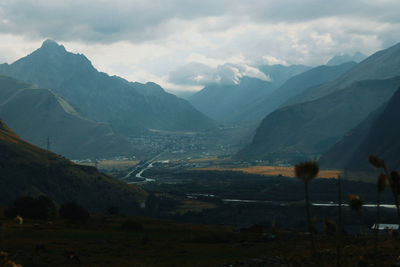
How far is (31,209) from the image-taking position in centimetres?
13812

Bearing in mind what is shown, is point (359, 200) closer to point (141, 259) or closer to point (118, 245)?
point (141, 259)

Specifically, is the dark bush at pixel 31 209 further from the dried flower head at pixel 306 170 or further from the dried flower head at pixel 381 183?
the dried flower head at pixel 306 170

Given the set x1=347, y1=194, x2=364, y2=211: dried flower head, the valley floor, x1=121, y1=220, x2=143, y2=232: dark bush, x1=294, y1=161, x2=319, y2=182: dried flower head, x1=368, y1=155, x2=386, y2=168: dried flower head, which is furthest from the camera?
x1=121, y1=220, x2=143, y2=232: dark bush

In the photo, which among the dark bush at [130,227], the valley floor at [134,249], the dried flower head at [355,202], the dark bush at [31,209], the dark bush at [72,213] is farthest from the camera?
the dark bush at [72,213]

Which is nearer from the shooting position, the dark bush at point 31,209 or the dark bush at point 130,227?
the dark bush at point 130,227

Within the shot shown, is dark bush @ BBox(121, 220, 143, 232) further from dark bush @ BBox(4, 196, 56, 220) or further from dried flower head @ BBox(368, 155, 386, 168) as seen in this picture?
dried flower head @ BBox(368, 155, 386, 168)

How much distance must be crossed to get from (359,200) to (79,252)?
220ft

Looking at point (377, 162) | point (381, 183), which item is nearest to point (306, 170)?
point (377, 162)

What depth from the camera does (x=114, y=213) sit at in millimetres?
180875

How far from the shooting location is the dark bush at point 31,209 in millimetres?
135500

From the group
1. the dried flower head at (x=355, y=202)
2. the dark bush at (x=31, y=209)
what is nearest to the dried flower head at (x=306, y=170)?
the dried flower head at (x=355, y=202)

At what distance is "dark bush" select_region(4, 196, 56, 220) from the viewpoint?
135500 mm

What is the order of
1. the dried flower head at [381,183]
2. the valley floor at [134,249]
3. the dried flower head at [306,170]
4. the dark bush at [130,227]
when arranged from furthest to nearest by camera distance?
the dark bush at [130,227], the valley floor at [134,249], the dried flower head at [381,183], the dried flower head at [306,170]

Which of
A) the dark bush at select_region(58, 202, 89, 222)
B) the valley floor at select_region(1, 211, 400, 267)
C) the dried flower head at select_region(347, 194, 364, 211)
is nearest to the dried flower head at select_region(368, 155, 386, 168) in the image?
the dried flower head at select_region(347, 194, 364, 211)
